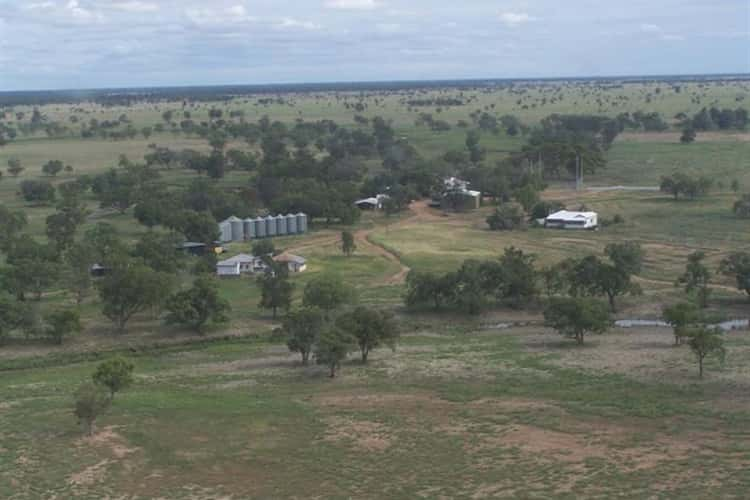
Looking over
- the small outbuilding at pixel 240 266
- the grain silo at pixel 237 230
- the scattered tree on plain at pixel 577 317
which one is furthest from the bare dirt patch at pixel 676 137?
the scattered tree on plain at pixel 577 317

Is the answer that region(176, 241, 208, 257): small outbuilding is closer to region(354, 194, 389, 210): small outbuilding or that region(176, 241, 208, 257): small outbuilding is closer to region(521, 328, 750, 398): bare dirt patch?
region(354, 194, 389, 210): small outbuilding

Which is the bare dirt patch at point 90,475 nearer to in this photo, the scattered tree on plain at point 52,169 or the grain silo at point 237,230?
the grain silo at point 237,230

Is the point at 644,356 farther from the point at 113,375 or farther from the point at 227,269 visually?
the point at 227,269

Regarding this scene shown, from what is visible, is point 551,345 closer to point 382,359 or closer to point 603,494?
point 382,359

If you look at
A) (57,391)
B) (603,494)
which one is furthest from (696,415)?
(57,391)

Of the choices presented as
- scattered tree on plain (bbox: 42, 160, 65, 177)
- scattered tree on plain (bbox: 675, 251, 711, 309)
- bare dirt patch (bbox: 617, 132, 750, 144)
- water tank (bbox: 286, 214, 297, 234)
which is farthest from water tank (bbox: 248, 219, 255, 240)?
bare dirt patch (bbox: 617, 132, 750, 144)

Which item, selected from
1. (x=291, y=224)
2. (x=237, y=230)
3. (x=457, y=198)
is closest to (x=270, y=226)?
(x=291, y=224)
